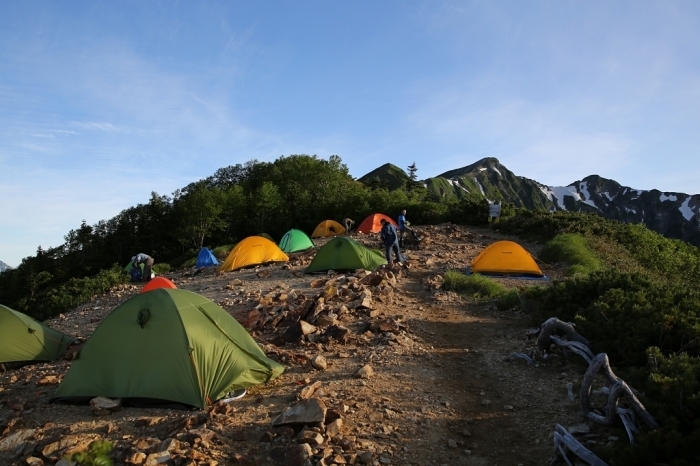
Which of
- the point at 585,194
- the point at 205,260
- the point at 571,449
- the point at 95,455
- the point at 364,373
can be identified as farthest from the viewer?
the point at 585,194

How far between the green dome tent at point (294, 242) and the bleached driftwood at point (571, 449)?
20640 millimetres

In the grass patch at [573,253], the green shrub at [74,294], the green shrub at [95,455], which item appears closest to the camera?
the green shrub at [95,455]

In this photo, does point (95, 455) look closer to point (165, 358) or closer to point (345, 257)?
point (165, 358)

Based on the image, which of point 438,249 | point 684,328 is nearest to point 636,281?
point 684,328

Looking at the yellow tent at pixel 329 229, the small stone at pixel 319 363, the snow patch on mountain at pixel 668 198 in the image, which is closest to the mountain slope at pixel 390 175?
the snow patch on mountain at pixel 668 198

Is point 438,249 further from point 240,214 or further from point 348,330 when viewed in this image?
point 240,214

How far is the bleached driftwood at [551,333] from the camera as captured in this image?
23.3ft

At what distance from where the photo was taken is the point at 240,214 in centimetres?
4981

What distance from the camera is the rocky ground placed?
478 cm

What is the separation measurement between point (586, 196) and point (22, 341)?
236 ft

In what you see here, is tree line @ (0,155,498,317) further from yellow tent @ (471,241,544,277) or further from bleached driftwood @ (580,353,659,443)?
bleached driftwood @ (580,353,659,443)

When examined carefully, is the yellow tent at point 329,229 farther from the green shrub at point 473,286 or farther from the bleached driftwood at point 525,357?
the bleached driftwood at point 525,357

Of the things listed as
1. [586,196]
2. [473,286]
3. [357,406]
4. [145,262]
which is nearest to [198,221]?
[145,262]

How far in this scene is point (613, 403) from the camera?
473cm
